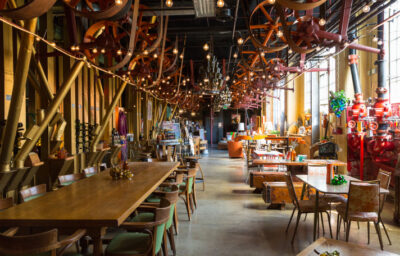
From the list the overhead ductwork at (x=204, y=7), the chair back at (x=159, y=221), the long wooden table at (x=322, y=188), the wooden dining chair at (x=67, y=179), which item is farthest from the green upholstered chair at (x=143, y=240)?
the overhead ductwork at (x=204, y=7)

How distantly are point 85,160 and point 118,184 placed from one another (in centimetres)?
415

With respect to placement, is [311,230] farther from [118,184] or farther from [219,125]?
[219,125]

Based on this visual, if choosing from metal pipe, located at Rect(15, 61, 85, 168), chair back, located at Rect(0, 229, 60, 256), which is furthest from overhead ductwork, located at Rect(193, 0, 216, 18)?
chair back, located at Rect(0, 229, 60, 256)

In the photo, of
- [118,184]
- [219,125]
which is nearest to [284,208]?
[118,184]

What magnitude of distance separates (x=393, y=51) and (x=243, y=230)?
6002 millimetres

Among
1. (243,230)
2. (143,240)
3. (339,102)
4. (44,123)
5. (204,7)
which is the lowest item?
(243,230)

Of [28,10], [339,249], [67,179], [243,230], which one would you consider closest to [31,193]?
[67,179]

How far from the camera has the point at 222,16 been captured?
266 inches

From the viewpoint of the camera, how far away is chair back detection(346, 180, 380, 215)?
358cm

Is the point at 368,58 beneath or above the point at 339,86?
above

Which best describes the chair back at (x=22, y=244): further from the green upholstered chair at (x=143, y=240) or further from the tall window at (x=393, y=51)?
the tall window at (x=393, y=51)

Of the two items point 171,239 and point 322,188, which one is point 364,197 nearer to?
point 322,188

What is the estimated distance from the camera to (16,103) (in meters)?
4.22

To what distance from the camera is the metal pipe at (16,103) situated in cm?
416
